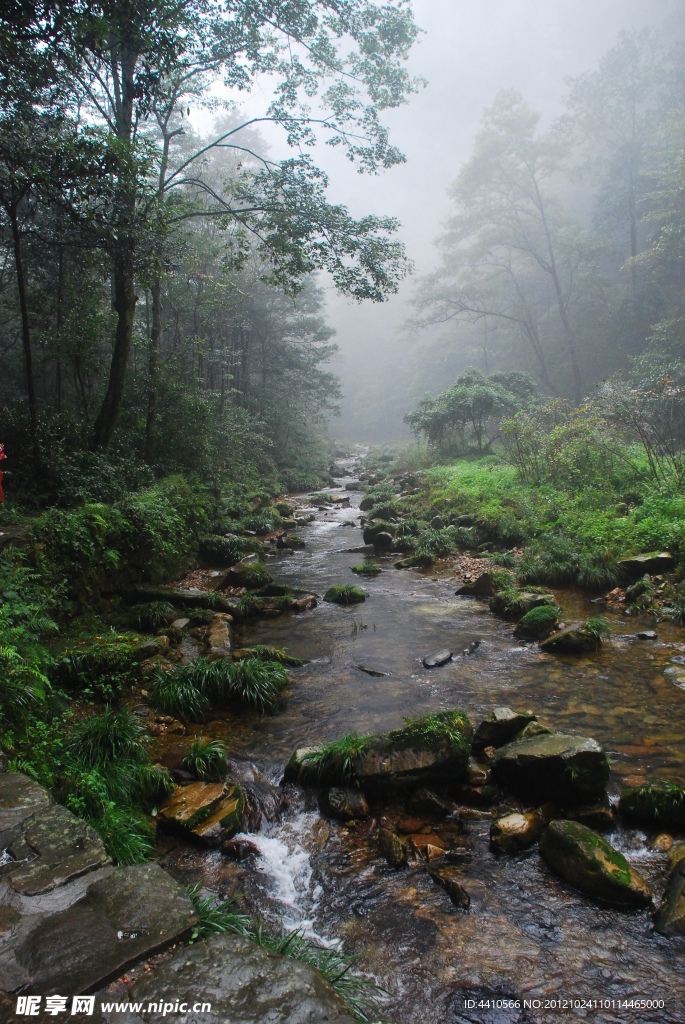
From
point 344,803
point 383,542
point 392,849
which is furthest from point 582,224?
point 392,849

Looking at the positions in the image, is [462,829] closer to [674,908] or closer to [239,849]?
[674,908]

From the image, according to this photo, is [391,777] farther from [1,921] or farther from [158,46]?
[158,46]

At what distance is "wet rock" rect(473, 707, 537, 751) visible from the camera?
4887mm

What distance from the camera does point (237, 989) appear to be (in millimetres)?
1988

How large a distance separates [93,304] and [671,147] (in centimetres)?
2883

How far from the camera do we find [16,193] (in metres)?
8.88

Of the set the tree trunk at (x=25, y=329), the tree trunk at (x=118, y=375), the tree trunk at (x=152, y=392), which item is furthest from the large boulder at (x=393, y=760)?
the tree trunk at (x=152, y=392)

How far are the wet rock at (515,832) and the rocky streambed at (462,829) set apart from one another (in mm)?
14

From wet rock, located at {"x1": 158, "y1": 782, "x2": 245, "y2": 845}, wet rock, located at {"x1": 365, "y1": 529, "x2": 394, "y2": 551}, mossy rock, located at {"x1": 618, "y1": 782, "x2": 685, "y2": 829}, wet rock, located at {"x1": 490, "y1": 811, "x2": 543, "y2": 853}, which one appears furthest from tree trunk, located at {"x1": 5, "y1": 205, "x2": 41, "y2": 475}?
mossy rock, located at {"x1": 618, "y1": 782, "x2": 685, "y2": 829}

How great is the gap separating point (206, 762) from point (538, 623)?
4.96m

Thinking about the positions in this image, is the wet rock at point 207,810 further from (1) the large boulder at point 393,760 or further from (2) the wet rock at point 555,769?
(2) the wet rock at point 555,769

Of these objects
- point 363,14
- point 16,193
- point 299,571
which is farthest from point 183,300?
point 299,571

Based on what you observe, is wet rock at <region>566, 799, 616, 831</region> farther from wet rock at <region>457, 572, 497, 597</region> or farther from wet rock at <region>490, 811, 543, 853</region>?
wet rock at <region>457, 572, 497, 597</region>

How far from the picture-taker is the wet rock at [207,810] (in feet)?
12.6
